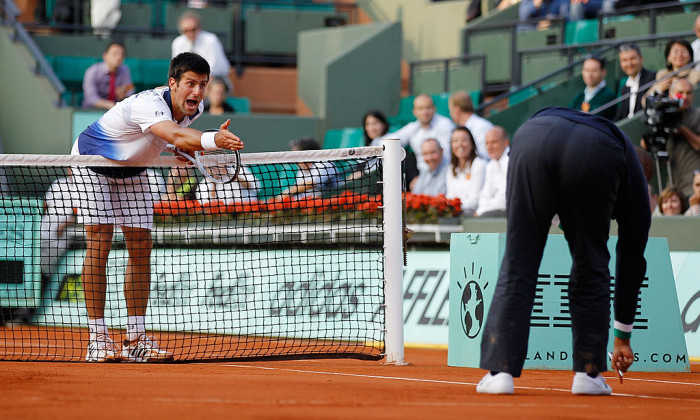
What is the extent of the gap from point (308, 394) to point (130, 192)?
9.94 feet

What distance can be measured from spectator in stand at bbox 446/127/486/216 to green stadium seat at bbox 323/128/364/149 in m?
2.63

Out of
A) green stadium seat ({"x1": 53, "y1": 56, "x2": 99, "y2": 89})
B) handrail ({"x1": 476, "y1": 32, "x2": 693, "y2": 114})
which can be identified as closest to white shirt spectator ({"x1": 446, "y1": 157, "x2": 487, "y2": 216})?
handrail ({"x1": 476, "y1": 32, "x2": 693, "y2": 114})

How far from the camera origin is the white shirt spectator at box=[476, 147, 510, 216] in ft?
37.1

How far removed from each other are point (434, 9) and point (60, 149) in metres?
7.99

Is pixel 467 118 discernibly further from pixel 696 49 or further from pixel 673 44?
pixel 696 49

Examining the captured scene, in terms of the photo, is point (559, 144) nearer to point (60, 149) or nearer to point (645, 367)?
point (645, 367)

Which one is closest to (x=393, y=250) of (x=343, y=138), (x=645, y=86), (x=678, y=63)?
→ (x=645, y=86)

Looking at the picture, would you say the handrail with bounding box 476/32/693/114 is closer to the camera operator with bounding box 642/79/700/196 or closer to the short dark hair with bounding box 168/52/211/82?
the camera operator with bounding box 642/79/700/196

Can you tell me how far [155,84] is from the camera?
16781 millimetres

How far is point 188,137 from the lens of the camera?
666cm

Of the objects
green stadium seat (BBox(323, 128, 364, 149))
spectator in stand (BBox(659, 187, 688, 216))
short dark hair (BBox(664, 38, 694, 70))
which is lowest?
spectator in stand (BBox(659, 187, 688, 216))

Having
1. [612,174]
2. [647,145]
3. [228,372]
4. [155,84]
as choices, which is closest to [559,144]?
[612,174]

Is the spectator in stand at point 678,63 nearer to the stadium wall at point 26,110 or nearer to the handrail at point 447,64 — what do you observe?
the handrail at point 447,64

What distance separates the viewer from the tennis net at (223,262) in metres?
7.61
